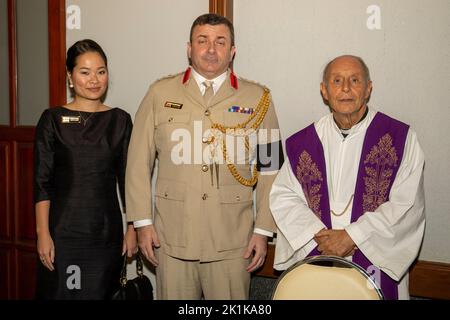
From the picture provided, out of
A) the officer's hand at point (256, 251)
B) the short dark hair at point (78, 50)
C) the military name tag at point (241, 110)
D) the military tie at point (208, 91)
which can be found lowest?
the officer's hand at point (256, 251)

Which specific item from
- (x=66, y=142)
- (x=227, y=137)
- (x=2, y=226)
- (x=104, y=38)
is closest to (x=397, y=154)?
(x=227, y=137)

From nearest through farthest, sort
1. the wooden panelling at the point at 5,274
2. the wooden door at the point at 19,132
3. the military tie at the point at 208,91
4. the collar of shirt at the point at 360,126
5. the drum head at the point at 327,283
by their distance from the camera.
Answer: the drum head at the point at 327,283
the collar of shirt at the point at 360,126
the military tie at the point at 208,91
the wooden door at the point at 19,132
the wooden panelling at the point at 5,274

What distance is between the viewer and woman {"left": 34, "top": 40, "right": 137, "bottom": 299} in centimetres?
244

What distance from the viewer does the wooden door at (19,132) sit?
3.45 m

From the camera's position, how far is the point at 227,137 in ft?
7.84

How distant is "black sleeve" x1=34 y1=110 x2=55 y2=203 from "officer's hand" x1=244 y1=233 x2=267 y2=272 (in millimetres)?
1016

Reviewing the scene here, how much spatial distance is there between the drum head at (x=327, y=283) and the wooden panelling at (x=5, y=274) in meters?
2.42

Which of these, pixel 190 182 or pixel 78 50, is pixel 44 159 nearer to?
pixel 78 50

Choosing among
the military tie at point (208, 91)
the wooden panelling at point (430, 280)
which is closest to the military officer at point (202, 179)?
the military tie at point (208, 91)

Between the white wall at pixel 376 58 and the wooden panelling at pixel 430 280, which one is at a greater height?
the white wall at pixel 376 58

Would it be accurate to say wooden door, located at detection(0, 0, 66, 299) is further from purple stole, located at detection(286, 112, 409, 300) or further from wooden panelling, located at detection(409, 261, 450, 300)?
wooden panelling, located at detection(409, 261, 450, 300)

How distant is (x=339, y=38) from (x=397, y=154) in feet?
2.64

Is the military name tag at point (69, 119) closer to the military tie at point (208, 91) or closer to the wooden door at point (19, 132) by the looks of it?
the military tie at point (208, 91)
